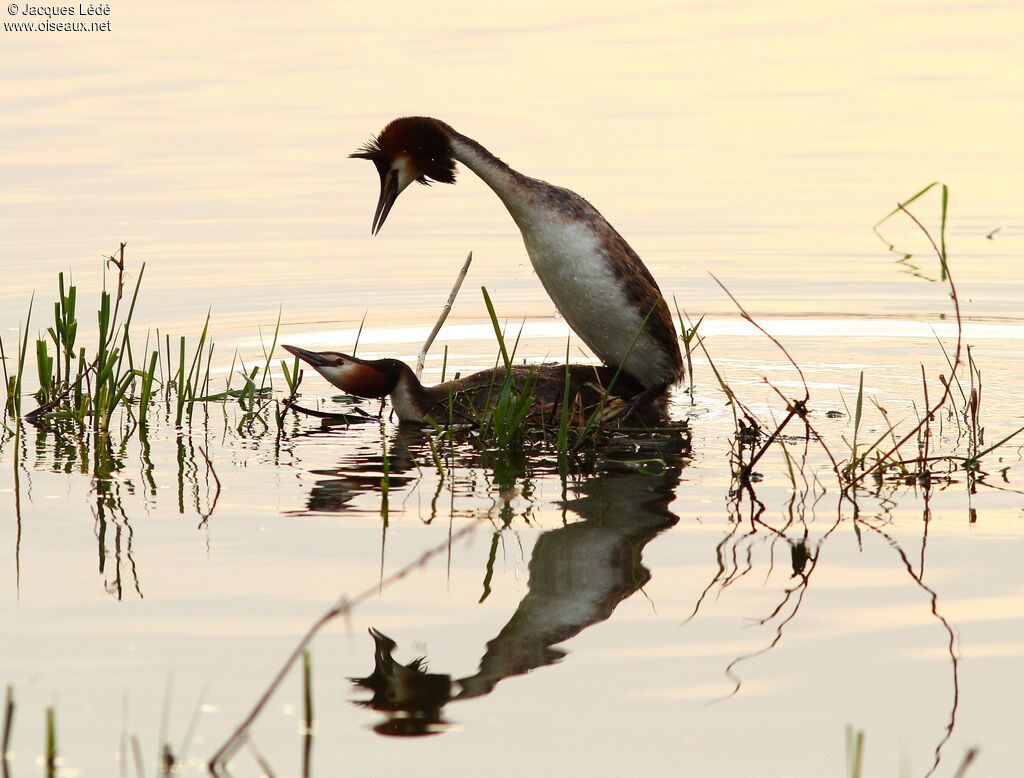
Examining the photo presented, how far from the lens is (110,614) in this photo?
4.48 meters

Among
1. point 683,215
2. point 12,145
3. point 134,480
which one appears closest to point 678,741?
point 134,480

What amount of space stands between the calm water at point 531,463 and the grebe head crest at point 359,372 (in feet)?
0.68

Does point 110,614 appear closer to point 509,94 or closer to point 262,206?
point 262,206

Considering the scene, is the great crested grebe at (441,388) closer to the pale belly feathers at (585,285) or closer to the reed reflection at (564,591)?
the pale belly feathers at (585,285)

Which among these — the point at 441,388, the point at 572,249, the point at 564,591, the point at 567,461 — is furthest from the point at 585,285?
the point at 564,591

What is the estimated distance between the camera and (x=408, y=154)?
7.27 m

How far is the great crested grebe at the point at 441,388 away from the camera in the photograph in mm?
6875

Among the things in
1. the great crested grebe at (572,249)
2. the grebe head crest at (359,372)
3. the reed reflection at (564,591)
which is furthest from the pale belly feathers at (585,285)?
the reed reflection at (564,591)

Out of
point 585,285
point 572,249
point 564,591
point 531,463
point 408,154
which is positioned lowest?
point 564,591

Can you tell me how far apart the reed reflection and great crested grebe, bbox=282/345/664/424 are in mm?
757

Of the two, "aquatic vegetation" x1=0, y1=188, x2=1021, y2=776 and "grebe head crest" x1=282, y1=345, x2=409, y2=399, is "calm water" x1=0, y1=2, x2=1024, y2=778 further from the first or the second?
"grebe head crest" x1=282, y1=345, x2=409, y2=399

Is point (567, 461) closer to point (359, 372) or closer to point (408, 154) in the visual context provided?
point (359, 372)

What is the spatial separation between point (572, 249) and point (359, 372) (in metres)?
0.97

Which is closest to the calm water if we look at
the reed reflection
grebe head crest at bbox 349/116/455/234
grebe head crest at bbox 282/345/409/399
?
the reed reflection
